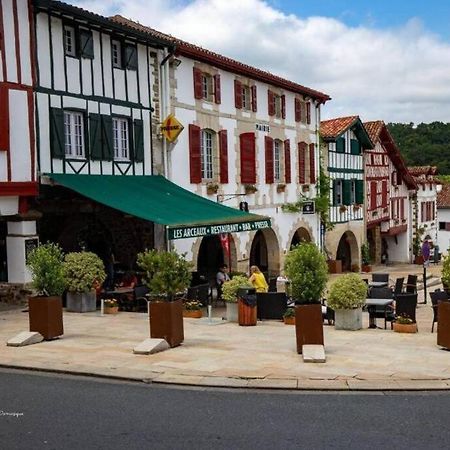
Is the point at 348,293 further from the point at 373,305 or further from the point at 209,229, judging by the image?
the point at 209,229

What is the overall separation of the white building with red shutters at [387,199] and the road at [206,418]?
2616 cm

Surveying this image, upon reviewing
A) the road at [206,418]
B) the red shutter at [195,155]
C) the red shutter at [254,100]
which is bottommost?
the road at [206,418]

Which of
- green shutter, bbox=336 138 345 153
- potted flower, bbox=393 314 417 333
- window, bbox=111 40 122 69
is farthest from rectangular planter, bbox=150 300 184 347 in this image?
green shutter, bbox=336 138 345 153

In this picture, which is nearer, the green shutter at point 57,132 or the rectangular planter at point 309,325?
the rectangular planter at point 309,325

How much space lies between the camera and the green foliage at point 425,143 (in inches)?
2803

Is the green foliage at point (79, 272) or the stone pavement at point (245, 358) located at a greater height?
the green foliage at point (79, 272)

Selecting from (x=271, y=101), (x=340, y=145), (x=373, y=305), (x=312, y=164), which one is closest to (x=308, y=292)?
(x=373, y=305)

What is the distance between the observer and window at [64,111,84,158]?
15710 mm

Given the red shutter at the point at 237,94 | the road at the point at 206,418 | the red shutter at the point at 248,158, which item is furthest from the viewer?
the red shutter at the point at 248,158

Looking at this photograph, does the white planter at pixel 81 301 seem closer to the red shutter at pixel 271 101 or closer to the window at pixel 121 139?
the window at pixel 121 139

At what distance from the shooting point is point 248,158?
22.2 metres

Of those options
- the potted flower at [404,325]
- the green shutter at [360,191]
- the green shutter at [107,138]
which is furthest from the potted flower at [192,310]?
the green shutter at [360,191]

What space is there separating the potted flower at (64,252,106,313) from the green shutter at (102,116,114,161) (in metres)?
3.37

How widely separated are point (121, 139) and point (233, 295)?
6152 mm
